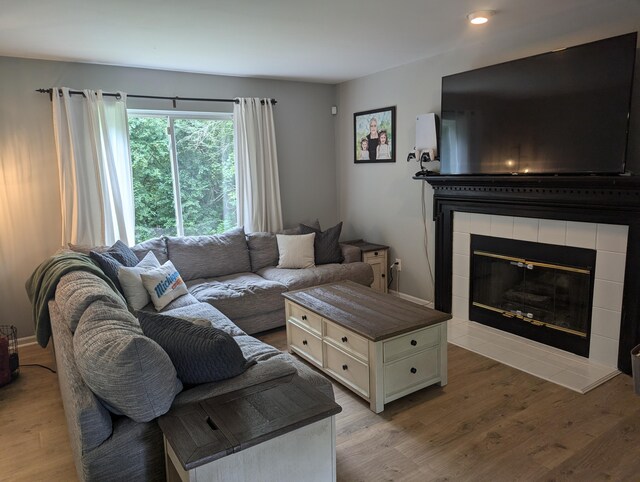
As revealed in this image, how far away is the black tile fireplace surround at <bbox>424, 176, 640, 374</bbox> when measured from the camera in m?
2.73

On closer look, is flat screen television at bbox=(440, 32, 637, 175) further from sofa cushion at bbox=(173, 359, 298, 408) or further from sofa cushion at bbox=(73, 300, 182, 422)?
sofa cushion at bbox=(73, 300, 182, 422)

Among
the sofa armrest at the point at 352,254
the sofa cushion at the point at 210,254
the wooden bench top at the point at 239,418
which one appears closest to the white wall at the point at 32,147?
the sofa cushion at the point at 210,254

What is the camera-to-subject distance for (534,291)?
11.2 ft

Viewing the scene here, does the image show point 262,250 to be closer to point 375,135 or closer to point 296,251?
point 296,251

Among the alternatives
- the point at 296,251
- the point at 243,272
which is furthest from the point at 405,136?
the point at 243,272

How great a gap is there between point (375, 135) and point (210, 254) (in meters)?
2.21

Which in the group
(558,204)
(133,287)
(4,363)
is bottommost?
(4,363)

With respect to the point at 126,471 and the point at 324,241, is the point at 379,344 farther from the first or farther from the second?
the point at 324,241

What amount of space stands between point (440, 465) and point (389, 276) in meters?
2.82

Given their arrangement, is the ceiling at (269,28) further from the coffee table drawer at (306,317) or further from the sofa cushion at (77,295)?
the coffee table drawer at (306,317)

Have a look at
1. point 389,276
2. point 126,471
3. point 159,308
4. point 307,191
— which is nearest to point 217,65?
point 307,191

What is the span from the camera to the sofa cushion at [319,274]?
13.0 feet

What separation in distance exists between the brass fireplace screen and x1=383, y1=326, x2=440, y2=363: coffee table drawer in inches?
46.4

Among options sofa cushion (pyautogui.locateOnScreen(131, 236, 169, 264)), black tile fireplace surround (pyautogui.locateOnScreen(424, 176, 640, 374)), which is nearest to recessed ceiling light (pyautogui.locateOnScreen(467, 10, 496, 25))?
black tile fireplace surround (pyautogui.locateOnScreen(424, 176, 640, 374))
